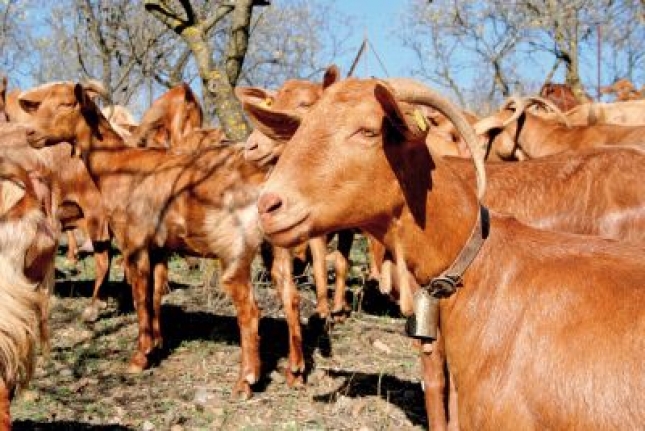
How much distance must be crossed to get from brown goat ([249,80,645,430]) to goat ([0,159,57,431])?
1.65 metres

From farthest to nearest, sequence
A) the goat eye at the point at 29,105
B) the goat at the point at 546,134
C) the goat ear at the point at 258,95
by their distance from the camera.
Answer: the goat eye at the point at 29,105
the goat at the point at 546,134
the goat ear at the point at 258,95

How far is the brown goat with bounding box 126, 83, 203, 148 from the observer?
1323 cm

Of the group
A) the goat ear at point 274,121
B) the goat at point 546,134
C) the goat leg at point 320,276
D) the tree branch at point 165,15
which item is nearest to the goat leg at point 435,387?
the goat ear at point 274,121

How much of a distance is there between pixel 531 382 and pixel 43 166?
8794mm

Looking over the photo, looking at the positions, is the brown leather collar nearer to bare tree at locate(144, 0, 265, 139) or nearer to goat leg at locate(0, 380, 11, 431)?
goat leg at locate(0, 380, 11, 431)

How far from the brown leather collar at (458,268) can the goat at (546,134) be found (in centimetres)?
576

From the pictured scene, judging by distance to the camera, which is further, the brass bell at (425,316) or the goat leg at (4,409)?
the goat leg at (4,409)

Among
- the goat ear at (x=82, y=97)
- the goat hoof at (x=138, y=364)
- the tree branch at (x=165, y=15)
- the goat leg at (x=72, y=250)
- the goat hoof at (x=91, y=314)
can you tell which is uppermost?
the tree branch at (x=165, y=15)

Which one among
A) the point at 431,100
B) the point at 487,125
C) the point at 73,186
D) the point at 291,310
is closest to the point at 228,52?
the point at 73,186

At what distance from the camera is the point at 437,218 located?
12.0ft

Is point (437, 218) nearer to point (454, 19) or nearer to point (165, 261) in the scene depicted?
point (165, 261)

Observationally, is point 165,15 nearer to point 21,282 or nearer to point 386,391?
point 386,391

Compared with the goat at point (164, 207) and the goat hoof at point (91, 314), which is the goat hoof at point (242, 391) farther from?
the goat hoof at point (91, 314)

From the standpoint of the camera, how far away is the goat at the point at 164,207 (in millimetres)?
7293
